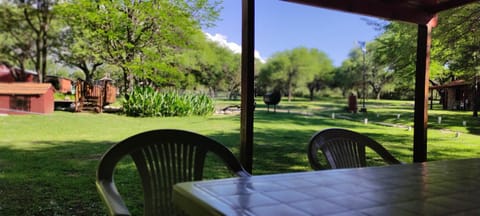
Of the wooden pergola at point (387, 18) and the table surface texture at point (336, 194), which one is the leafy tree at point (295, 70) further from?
the table surface texture at point (336, 194)

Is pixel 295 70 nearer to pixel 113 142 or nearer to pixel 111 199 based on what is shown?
pixel 113 142

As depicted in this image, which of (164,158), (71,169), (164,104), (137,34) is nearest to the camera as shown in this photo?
(164,158)

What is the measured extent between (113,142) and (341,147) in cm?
292

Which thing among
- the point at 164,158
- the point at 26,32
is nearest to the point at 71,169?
the point at 26,32

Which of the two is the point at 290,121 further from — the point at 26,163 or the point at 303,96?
the point at 26,163

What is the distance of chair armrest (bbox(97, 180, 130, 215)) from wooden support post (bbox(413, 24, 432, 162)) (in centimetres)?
230

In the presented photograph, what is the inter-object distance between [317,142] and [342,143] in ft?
0.50

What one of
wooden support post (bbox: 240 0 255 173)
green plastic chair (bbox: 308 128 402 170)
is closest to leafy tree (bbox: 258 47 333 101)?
wooden support post (bbox: 240 0 255 173)

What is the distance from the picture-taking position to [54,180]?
2.66 metres

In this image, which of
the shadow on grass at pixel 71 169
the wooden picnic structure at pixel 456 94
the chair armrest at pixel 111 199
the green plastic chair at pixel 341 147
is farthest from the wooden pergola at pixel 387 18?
the wooden picnic structure at pixel 456 94

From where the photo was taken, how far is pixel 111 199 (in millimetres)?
912

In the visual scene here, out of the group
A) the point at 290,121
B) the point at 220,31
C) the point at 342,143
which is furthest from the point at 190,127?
the point at 342,143

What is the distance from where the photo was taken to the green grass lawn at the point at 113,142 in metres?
2.38

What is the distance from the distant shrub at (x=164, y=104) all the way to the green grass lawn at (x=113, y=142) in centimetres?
14
